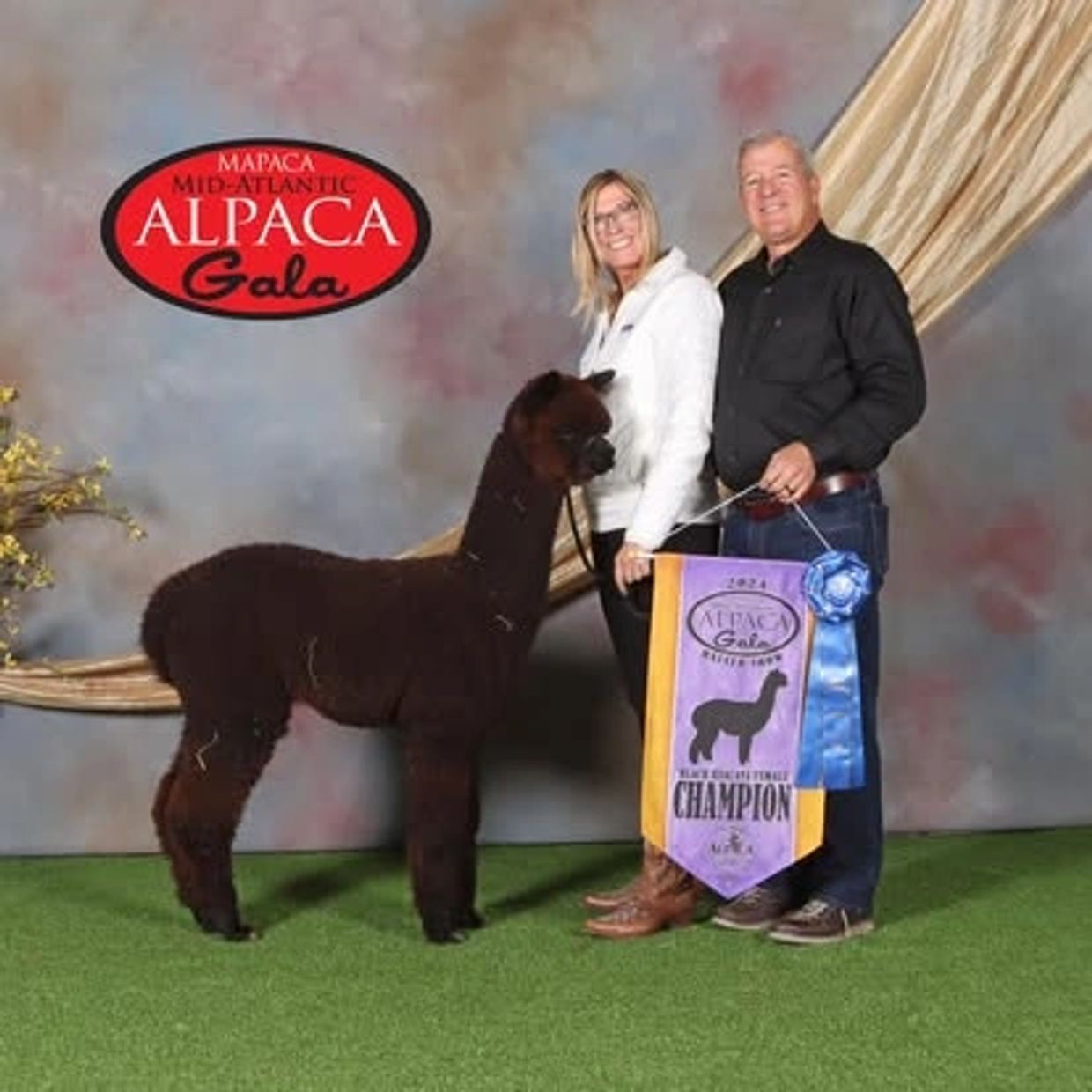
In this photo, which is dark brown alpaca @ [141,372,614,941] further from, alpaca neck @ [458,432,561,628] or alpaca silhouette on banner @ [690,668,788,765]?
alpaca silhouette on banner @ [690,668,788,765]

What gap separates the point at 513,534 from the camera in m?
3.65

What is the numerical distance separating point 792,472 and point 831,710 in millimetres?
451

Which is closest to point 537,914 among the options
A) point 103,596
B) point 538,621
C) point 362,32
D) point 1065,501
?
point 538,621

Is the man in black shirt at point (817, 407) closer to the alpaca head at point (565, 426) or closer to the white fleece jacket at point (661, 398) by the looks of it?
Result: the white fleece jacket at point (661, 398)

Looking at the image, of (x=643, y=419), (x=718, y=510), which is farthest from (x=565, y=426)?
(x=718, y=510)

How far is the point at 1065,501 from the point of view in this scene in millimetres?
4820

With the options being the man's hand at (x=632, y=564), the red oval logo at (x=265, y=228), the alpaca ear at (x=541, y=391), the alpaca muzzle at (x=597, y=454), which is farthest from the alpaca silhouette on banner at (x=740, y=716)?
the red oval logo at (x=265, y=228)

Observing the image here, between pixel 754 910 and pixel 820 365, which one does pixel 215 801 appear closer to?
pixel 754 910

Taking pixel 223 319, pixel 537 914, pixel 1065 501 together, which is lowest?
pixel 537 914

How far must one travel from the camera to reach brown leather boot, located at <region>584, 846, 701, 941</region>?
12.1 ft

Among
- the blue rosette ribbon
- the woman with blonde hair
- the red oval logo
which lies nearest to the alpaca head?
the woman with blonde hair

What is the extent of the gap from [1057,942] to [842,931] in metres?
0.39

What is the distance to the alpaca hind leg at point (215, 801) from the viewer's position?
367 centimetres

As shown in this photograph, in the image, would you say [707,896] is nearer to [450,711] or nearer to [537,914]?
[537,914]
